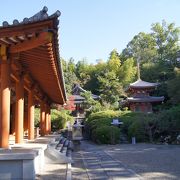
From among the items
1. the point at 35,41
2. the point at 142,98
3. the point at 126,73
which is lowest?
the point at 35,41

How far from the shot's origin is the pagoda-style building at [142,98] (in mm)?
43438

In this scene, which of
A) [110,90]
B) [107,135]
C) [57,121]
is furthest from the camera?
[110,90]

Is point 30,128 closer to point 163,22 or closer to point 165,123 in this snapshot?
point 165,123

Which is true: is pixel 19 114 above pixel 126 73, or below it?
below

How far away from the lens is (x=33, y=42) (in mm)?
6652

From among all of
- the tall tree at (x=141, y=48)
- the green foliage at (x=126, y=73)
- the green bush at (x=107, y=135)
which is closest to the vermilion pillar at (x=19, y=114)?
the green bush at (x=107, y=135)

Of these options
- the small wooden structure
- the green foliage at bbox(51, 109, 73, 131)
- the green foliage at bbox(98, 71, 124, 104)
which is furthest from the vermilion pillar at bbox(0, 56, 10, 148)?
the green foliage at bbox(98, 71, 124, 104)

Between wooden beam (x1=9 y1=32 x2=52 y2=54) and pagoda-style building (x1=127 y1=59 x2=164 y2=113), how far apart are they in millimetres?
36295

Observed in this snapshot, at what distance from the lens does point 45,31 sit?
5.98 m

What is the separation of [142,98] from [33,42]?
125ft

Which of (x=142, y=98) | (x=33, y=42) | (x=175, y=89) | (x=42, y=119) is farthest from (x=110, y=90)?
(x=33, y=42)

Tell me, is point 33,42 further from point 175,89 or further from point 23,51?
point 175,89

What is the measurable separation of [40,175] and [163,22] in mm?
63521

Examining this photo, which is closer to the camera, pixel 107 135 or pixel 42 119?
pixel 42 119
